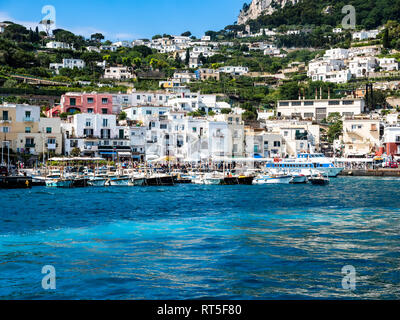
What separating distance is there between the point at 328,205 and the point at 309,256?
21.2 metres

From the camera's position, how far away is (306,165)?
74.3 m

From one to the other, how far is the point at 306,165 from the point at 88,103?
3695cm

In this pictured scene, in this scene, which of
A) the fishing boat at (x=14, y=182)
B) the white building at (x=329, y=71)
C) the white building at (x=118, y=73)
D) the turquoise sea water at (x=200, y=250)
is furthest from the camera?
the white building at (x=329, y=71)

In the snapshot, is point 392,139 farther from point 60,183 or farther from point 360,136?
point 60,183

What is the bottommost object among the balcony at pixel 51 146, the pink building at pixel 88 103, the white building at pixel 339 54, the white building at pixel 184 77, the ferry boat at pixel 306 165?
the ferry boat at pixel 306 165

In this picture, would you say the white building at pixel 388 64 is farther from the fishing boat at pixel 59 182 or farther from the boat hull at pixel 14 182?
the boat hull at pixel 14 182

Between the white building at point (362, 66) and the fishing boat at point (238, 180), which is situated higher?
the white building at point (362, 66)

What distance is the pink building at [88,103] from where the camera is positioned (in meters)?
83.6

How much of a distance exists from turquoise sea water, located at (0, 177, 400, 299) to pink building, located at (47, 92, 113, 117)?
46.4 metres

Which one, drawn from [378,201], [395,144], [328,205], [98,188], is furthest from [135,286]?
[395,144]

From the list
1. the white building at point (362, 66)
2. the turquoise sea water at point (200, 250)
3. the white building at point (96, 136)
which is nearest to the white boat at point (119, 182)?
the white building at point (96, 136)

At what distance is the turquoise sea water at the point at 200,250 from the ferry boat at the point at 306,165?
34.0 metres

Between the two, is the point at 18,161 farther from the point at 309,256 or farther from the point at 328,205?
the point at 309,256

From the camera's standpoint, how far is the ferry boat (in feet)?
241
